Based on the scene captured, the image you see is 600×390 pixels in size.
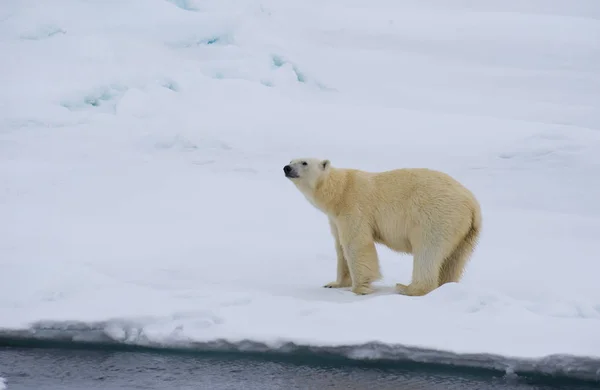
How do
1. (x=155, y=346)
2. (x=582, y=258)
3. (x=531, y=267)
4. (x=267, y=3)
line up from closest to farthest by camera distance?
(x=155, y=346), (x=531, y=267), (x=582, y=258), (x=267, y=3)

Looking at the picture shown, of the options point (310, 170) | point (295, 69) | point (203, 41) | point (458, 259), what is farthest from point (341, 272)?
point (203, 41)

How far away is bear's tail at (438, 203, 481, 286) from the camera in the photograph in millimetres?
5070

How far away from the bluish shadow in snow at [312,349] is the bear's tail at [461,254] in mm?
1273

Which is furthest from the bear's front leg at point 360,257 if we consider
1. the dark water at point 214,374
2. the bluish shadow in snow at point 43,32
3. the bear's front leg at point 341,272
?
the bluish shadow in snow at point 43,32

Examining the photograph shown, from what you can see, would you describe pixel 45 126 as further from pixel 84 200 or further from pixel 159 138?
pixel 84 200

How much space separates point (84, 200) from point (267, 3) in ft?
68.4

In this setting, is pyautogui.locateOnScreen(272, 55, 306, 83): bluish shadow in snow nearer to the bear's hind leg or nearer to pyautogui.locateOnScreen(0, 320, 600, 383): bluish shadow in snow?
the bear's hind leg

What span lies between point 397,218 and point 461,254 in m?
0.49

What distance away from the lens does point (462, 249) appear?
202 inches

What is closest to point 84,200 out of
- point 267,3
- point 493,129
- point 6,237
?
point 6,237

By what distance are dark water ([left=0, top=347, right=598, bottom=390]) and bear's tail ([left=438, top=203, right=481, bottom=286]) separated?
1.31 meters

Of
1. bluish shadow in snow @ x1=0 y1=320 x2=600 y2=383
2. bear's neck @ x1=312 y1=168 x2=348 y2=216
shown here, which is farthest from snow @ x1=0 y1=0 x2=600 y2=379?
bear's neck @ x1=312 y1=168 x2=348 y2=216

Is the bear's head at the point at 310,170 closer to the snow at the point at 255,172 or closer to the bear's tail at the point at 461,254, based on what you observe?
the snow at the point at 255,172

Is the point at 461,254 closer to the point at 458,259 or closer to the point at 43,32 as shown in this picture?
the point at 458,259
